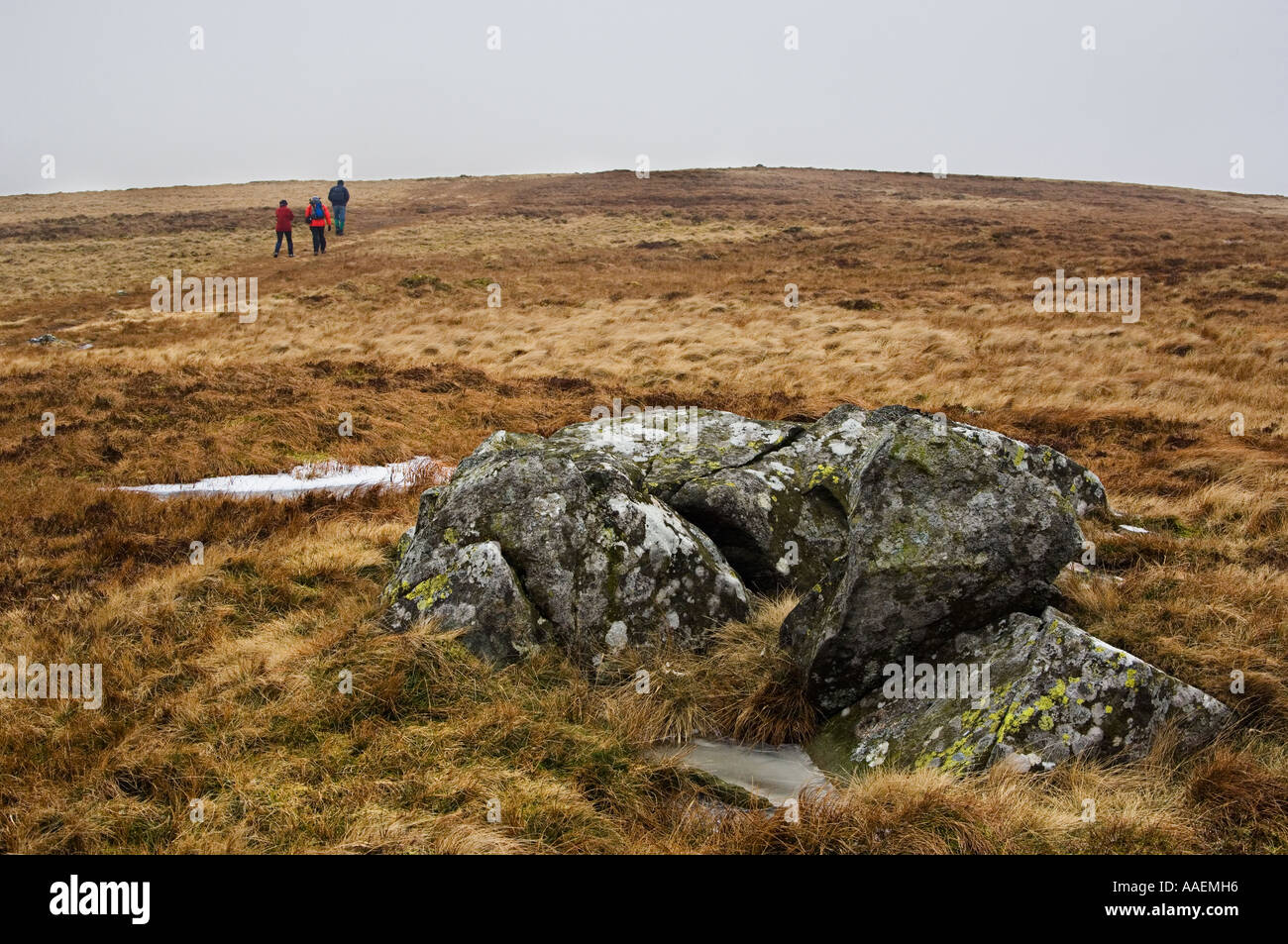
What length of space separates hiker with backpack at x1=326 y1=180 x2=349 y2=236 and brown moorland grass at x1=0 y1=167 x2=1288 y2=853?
419 inches

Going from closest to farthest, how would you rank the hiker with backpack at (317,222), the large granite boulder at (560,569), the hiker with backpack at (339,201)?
the large granite boulder at (560,569)
the hiker with backpack at (317,222)
the hiker with backpack at (339,201)

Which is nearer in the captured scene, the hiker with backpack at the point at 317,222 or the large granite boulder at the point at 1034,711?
the large granite boulder at the point at 1034,711

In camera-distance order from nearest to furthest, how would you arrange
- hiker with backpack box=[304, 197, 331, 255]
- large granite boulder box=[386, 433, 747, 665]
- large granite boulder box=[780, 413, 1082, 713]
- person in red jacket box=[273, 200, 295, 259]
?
1. large granite boulder box=[780, 413, 1082, 713]
2. large granite boulder box=[386, 433, 747, 665]
3. hiker with backpack box=[304, 197, 331, 255]
4. person in red jacket box=[273, 200, 295, 259]

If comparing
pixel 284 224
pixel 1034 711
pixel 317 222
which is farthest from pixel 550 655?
pixel 284 224

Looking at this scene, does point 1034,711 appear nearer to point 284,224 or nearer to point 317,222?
point 317,222

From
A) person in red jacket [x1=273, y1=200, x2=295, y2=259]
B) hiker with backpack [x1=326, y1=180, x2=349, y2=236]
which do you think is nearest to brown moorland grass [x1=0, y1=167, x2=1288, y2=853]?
person in red jacket [x1=273, y1=200, x2=295, y2=259]

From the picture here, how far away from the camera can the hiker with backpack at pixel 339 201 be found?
45.8m

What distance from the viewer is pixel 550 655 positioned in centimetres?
639

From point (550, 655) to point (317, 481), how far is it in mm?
6736

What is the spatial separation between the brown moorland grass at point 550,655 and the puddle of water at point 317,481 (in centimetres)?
50

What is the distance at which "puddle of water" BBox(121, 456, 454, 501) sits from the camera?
11.2m

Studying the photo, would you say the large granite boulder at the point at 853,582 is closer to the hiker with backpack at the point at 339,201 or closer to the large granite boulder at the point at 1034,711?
the large granite boulder at the point at 1034,711

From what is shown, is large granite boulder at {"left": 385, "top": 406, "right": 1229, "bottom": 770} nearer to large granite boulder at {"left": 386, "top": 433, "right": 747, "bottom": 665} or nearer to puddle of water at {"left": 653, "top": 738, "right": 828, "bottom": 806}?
large granite boulder at {"left": 386, "top": 433, "right": 747, "bottom": 665}

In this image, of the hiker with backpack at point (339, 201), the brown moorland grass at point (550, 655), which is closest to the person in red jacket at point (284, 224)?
the hiker with backpack at point (339, 201)
